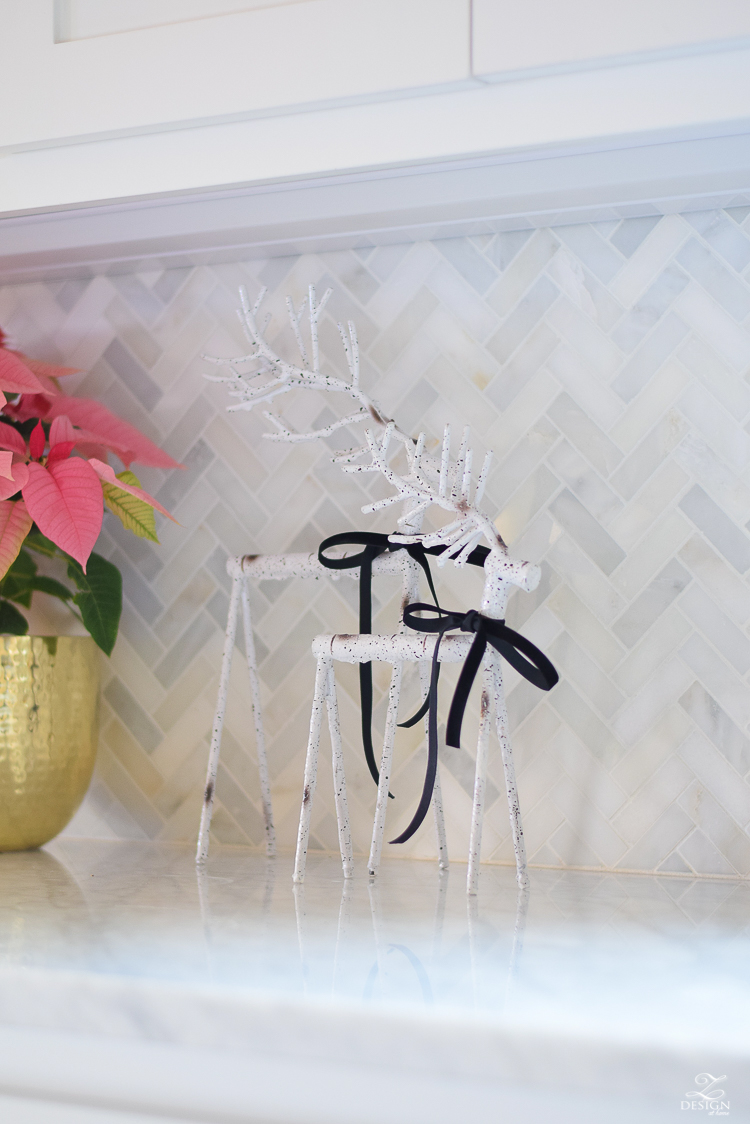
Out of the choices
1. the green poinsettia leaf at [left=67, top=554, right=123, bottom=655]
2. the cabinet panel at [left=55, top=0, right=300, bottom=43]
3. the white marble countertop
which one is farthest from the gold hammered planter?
the cabinet panel at [left=55, top=0, right=300, bottom=43]

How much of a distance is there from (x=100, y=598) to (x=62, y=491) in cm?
20

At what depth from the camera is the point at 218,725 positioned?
103cm

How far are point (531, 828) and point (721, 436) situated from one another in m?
0.49

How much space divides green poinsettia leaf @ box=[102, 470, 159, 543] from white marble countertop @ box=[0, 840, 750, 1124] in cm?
45

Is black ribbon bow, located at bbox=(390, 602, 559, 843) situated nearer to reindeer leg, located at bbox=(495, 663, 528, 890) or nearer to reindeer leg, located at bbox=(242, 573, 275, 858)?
reindeer leg, located at bbox=(495, 663, 528, 890)

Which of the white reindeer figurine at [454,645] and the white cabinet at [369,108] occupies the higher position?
the white cabinet at [369,108]

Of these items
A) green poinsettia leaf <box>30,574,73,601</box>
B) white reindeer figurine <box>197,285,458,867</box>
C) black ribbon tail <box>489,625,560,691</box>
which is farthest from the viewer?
green poinsettia leaf <box>30,574,73,601</box>

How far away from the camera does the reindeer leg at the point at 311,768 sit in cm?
89

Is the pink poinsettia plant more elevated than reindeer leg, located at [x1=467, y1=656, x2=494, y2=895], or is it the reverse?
the pink poinsettia plant

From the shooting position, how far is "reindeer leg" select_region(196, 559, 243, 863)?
1006 mm

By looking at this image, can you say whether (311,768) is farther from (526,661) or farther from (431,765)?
(526,661)

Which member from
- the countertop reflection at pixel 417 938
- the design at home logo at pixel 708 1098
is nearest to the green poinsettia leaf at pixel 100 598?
the countertop reflection at pixel 417 938

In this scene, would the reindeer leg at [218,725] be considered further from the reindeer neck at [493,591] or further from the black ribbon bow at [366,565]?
the reindeer neck at [493,591]

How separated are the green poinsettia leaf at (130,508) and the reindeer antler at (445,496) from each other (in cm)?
29
